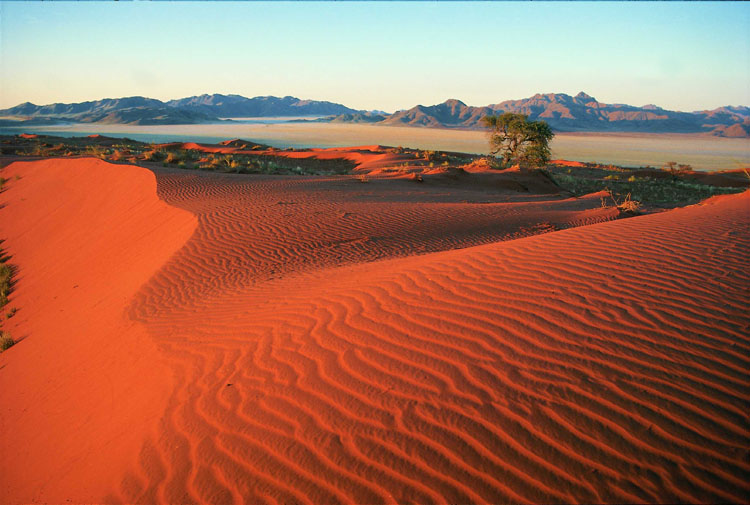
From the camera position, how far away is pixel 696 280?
13.7 feet

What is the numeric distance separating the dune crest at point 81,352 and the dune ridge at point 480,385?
0.34 meters

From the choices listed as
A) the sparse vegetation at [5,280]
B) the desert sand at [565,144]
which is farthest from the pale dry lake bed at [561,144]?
the sparse vegetation at [5,280]

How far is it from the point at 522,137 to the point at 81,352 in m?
30.0

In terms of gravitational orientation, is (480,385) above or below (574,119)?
below

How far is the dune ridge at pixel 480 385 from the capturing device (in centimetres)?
241

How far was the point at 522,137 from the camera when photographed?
30.4 meters

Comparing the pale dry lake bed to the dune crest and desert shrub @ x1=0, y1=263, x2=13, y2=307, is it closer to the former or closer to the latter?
the dune crest

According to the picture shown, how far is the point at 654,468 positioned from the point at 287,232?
8063 millimetres

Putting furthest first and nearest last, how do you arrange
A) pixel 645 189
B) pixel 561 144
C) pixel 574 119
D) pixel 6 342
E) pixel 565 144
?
pixel 574 119 < pixel 565 144 < pixel 561 144 < pixel 645 189 < pixel 6 342

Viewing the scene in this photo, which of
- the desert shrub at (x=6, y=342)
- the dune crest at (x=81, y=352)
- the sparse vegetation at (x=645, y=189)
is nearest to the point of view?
the dune crest at (x=81, y=352)

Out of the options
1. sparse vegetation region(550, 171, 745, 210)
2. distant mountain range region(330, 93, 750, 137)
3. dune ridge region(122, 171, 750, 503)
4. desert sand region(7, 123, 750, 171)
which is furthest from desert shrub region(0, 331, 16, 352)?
distant mountain range region(330, 93, 750, 137)

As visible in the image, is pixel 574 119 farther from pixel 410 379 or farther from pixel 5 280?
pixel 410 379

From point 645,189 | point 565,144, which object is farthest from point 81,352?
point 565,144

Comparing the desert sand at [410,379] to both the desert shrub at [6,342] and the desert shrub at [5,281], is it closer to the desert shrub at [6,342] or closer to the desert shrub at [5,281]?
the desert shrub at [6,342]
